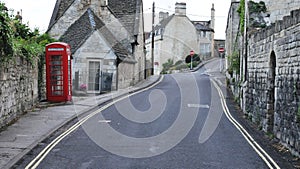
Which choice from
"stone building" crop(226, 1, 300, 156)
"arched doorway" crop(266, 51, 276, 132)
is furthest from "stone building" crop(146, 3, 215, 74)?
"arched doorway" crop(266, 51, 276, 132)

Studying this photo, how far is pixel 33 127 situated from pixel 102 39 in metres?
17.1

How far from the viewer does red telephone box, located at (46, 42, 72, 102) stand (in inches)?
A: 765

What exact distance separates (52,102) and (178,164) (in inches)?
470

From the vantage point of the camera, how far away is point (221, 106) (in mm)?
20453

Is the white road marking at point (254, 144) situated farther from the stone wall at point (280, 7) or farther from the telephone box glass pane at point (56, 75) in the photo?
the telephone box glass pane at point (56, 75)

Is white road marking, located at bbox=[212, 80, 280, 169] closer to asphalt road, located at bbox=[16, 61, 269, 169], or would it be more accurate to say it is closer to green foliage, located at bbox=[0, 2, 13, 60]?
asphalt road, located at bbox=[16, 61, 269, 169]

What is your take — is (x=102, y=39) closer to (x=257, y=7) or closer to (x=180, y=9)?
(x=257, y=7)

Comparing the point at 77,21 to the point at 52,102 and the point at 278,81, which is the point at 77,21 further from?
the point at 278,81

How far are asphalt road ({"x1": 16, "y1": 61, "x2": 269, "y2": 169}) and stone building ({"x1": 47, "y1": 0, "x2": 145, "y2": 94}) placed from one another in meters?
10.5

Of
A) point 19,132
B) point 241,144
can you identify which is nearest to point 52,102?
point 19,132

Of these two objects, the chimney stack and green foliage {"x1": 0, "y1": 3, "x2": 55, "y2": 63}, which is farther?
the chimney stack

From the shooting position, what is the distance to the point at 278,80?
1250 centimetres

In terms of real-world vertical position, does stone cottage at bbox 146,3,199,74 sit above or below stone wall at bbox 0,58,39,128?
above

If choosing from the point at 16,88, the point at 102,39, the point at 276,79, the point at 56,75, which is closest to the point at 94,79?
the point at 102,39
